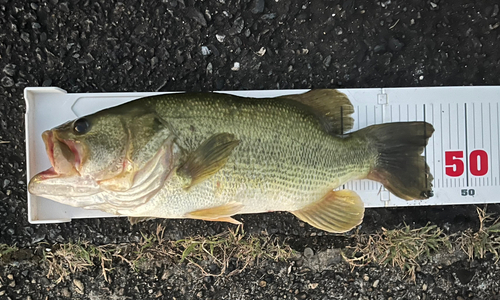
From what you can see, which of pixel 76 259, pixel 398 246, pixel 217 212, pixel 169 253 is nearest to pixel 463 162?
pixel 398 246

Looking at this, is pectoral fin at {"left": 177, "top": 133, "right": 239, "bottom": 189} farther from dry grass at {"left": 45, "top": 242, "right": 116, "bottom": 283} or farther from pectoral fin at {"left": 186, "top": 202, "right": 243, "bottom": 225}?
dry grass at {"left": 45, "top": 242, "right": 116, "bottom": 283}

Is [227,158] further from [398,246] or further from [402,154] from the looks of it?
[398,246]

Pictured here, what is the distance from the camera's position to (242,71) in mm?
2525

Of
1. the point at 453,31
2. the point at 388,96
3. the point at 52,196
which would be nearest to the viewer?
the point at 52,196

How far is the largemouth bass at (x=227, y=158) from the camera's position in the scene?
1.73 m

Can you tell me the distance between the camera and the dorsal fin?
2.10m

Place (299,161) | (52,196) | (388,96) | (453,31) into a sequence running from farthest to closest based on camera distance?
(453,31) → (388,96) → (299,161) → (52,196)

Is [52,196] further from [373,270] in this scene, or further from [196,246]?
[373,270]

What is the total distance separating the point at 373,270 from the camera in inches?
103

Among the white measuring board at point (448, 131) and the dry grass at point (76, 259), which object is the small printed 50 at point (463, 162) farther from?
the dry grass at point (76, 259)

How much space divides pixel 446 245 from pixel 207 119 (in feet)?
6.57

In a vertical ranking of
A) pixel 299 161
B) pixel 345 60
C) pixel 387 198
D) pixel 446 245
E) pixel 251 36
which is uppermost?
pixel 251 36

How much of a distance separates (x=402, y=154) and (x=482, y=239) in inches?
41.8

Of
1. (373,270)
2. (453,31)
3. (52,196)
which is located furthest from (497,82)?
(52,196)
